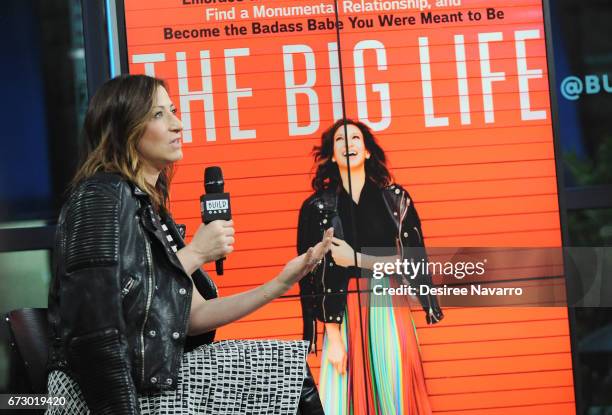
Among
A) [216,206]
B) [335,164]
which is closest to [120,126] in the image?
[216,206]

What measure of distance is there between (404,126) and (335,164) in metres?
0.41

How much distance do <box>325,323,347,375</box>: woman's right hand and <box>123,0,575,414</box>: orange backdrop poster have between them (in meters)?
0.10

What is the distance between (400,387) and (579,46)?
203 cm

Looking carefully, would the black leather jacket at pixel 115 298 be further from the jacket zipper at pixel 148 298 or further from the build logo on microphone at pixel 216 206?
the build logo on microphone at pixel 216 206

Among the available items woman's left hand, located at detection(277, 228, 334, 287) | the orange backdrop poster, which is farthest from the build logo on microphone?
the orange backdrop poster

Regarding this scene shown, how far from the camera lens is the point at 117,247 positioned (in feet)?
8.77

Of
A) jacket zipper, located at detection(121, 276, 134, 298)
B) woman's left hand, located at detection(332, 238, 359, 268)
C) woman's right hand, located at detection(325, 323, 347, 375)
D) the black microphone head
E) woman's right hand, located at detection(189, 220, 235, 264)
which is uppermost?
the black microphone head

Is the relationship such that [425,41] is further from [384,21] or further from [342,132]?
[342,132]

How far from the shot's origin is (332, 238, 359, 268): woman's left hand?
5.21 meters

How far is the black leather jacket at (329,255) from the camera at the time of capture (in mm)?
5211

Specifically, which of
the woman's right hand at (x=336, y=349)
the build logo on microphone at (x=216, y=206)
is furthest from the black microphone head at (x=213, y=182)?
the woman's right hand at (x=336, y=349)

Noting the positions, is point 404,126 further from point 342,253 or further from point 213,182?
point 213,182

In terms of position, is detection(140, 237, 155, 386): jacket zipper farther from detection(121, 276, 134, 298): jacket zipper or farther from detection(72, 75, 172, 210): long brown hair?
detection(72, 75, 172, 210): long brown hair

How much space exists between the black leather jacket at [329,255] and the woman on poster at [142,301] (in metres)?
2.00
